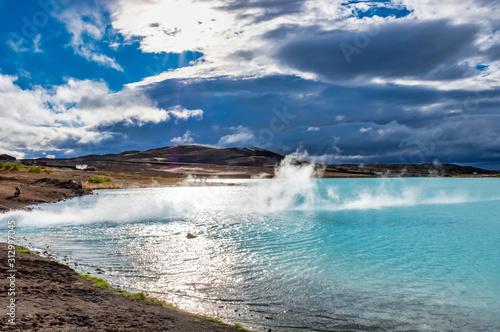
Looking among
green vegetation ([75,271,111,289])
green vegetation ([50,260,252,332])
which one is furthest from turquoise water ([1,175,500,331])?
green vegetation ([75,271,111,289])

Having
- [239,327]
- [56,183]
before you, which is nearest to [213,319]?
[239,327]

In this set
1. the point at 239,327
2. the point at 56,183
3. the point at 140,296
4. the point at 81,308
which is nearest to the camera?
the point at 239,327

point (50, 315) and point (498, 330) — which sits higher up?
point (50, 315)

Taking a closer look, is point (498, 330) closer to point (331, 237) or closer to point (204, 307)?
point (204, 307)

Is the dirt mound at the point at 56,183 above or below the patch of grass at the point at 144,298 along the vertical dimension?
above

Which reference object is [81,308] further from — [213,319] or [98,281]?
[213,319]

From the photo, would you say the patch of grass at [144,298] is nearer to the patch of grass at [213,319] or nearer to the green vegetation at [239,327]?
the patch of grass at [213,319]

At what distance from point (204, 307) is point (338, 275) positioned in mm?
9826

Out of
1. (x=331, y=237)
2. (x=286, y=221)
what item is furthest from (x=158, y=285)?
(x=286, y=221)

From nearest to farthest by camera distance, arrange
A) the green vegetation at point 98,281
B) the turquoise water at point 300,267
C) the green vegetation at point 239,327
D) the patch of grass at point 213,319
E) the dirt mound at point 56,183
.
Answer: the green vegetation at point 239,327 < the patch of grass at point 213,319 < the turquoise water at point 300,267 < the green vegetation at point 98,281 < the dirt mound at point 56,183

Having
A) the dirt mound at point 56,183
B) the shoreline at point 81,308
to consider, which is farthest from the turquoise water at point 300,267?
the dirt mound at point 56,183

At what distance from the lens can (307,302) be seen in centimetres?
1755

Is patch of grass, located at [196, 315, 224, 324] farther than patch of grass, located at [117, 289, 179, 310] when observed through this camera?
No

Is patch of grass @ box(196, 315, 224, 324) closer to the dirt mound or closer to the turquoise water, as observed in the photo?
the turquoise water
